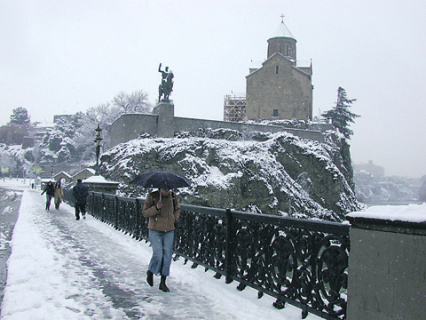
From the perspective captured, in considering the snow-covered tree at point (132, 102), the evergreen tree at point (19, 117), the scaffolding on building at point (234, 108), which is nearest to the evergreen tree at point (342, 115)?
the scaffolding on building at point (234, 108)

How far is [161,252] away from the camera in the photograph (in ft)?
18.5

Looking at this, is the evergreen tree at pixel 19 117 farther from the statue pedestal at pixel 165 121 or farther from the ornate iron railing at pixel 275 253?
the ornate iron railing at pixel 275 253

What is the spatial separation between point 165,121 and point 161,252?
115ft

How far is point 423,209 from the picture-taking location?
317 centimetres

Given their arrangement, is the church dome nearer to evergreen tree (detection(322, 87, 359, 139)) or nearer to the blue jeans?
evergreen tree (detection(322, 87, 359, 139))

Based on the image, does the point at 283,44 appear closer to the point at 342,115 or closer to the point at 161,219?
the point at 342,115

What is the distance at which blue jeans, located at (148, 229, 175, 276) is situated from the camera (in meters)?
5.59

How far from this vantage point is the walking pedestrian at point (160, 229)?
5.60m

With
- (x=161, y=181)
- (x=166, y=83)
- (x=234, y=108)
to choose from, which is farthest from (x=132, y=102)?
(x=161, y=181)

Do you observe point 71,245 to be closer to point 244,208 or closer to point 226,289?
point 226,289

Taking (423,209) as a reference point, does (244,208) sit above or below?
below

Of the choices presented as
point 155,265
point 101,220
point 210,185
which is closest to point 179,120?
point 210,185

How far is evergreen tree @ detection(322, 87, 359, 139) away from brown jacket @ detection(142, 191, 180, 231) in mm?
59004

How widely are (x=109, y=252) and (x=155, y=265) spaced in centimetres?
332
